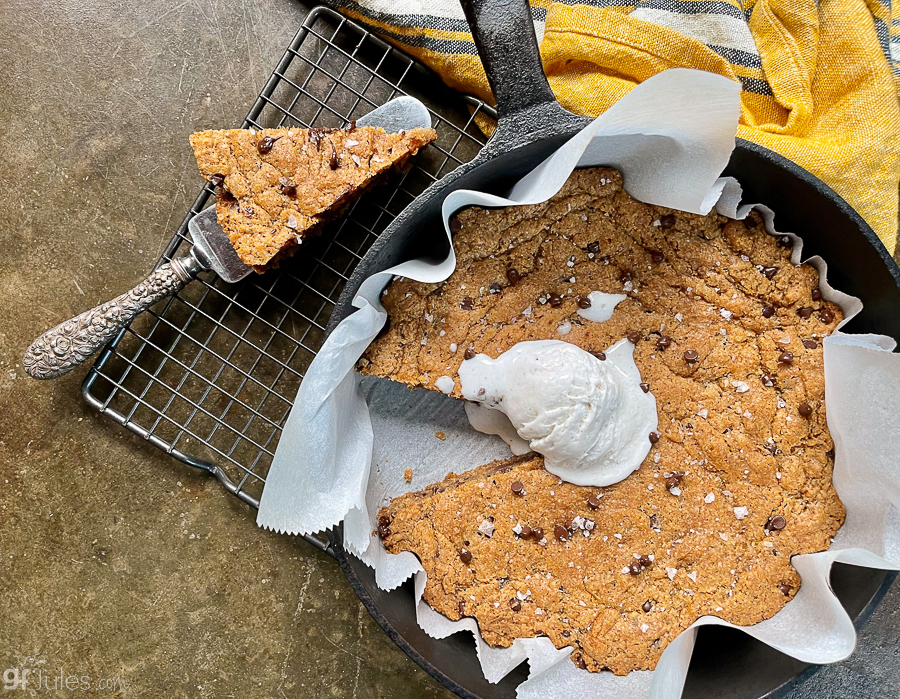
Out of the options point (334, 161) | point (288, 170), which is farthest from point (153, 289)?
point (334, 161)

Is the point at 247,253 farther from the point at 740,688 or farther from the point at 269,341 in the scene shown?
the point at 740,688

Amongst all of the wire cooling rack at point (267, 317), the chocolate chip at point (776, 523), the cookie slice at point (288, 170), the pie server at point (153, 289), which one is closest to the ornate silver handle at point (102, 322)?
the pie server at point (153, 289)

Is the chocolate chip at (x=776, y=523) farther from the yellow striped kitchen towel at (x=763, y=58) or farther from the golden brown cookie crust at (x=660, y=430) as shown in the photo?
the yellow striped kitchen towel at (x=763, y=58)

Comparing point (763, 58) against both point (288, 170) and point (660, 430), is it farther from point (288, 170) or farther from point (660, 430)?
point (288, 170)

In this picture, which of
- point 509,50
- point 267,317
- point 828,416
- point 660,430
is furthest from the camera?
point 267,317

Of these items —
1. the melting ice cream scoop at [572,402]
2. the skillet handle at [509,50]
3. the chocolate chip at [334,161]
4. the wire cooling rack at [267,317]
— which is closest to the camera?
the skillet handle at [509,50]

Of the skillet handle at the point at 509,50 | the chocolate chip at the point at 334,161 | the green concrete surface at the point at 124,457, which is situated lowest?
the green concrete surface at the point at 124,457

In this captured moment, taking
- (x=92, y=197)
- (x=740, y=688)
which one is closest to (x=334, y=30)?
(x=92, y=197)
